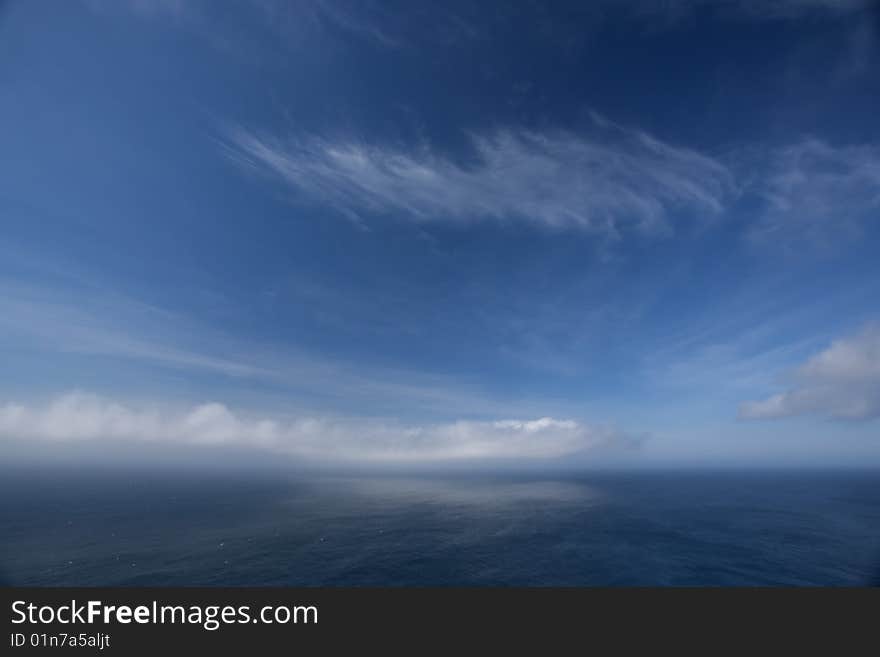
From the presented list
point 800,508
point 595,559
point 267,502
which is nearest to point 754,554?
point 595,559

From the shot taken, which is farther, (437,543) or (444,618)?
(437,543)

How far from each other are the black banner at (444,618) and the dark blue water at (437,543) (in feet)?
104

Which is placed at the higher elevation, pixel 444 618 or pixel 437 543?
pixel 444 618

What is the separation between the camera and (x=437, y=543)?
204 feet

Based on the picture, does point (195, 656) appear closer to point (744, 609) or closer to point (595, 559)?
point (744, 609)

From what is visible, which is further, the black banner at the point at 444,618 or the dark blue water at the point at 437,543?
the dark blue water at the point at 437,543

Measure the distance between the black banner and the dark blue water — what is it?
104 feet

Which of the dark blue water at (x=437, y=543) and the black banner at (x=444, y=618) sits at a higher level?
the black banner at (x=444, y=618)

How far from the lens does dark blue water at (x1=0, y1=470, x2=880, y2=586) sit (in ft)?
151

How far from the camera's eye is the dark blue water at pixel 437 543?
46.0 metres

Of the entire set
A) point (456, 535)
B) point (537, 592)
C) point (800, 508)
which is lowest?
point (800, 508)

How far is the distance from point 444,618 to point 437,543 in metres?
52.4

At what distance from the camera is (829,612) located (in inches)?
641

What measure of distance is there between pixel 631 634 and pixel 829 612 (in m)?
9.95
